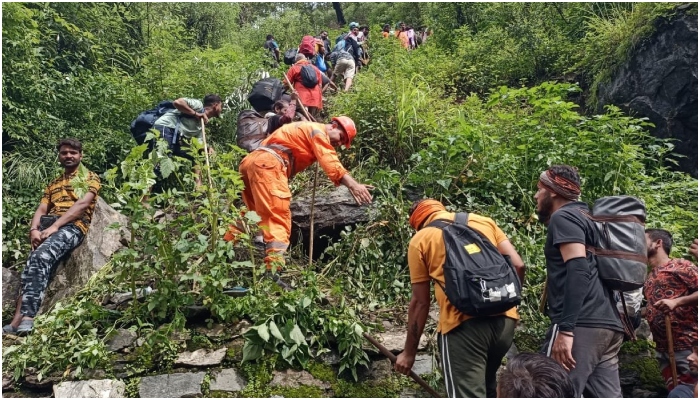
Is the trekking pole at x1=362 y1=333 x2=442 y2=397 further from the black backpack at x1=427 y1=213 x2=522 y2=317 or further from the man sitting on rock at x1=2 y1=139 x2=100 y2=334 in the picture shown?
the man sitting on rock at x1=2 y1=139 x2=100 y2=334

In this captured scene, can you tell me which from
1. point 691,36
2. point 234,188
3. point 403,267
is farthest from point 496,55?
point 234,188

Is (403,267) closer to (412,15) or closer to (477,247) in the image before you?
(477,247)

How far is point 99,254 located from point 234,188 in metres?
1.91

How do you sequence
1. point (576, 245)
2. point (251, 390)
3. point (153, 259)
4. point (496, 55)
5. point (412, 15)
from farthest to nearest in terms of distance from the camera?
1. point (412, 15)
2. point (496, 55)
3. point (153, 259)
4. point (251, 390)
5. point (576, 245)

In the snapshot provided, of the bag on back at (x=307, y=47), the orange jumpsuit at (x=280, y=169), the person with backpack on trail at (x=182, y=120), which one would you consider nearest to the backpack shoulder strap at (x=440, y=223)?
the orange jumpsuit at (x=280, y=169)

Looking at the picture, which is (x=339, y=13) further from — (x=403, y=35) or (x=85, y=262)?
(x=85, y=262)

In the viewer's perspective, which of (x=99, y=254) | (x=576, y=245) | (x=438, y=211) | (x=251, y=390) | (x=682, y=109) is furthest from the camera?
(x=682, y=109)

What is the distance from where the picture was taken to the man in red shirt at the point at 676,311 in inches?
152

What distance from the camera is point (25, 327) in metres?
4.89

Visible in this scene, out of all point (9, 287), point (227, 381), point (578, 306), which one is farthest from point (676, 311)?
point (9, 287)

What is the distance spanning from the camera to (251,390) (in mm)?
4188

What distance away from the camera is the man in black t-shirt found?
3383mm

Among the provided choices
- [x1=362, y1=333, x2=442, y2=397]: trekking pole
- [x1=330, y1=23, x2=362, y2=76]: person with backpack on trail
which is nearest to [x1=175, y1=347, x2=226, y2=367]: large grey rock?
[x1=362, y1=333, x2=442, y2=397]: trekking pole

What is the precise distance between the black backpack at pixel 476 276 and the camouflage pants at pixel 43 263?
12.9 feet
